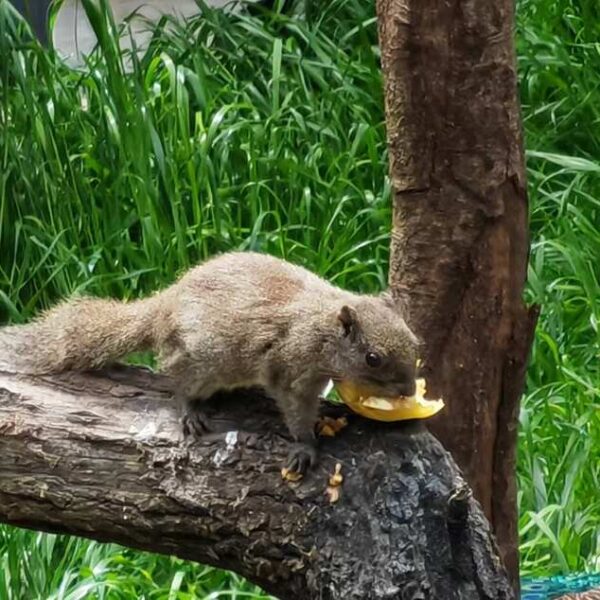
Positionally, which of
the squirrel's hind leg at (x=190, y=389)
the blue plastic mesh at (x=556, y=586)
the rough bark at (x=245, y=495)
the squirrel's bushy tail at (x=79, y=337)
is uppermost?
the squirrel's bushy tail at (x=79, y=337)

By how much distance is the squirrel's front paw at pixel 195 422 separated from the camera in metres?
2.18

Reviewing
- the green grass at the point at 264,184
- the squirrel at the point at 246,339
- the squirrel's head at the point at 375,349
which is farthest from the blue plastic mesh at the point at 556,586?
the squirrel's head at the point at 375,349

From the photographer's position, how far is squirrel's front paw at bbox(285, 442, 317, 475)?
6.70ft

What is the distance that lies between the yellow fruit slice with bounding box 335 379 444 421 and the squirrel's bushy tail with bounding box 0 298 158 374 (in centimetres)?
46

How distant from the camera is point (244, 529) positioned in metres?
2.06

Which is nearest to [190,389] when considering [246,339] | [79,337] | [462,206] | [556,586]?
[246,339]

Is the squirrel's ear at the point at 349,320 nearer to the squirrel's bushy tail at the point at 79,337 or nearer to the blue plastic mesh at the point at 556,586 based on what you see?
the squirrel's bushy tail at the point at 79,337

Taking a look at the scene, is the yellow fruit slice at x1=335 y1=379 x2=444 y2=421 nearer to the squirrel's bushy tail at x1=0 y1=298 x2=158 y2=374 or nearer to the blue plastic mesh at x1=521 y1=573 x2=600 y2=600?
the squirrel's bushy tail at x1=0 y1=298 x2=158 y2=374

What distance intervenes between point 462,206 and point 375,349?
1.90 feet

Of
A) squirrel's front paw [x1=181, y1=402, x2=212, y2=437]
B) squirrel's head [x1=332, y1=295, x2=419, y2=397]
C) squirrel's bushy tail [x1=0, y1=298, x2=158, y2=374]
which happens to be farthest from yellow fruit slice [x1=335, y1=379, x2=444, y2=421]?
squirrel's bushy tail [x1=0, y1=298, x2=158, y2=374]

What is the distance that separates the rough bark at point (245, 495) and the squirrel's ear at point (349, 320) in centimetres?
15

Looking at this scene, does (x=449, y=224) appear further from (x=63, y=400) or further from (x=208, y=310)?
(x=63, y=400)

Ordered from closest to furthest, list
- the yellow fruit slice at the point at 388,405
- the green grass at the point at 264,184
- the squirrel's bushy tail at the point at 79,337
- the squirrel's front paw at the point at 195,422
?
1. the yellow fruit slice at the point at 388,405
2. the squirrel's front paw at the point at 195,422
3. the squirrel's bushy tail at the point at 79,337
4. the green grass at the point at 264,184

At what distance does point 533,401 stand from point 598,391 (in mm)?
163
